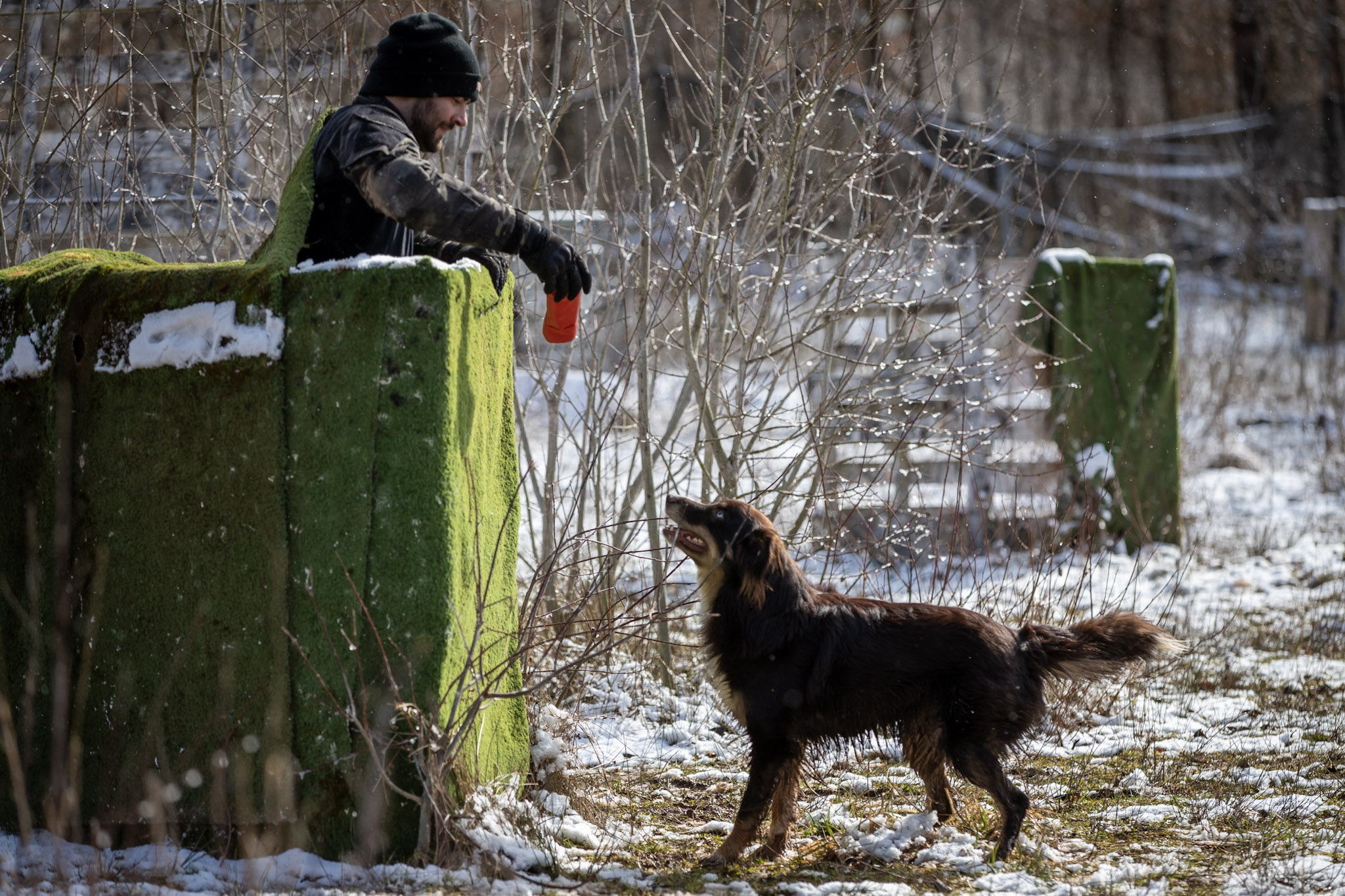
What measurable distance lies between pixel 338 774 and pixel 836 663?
171 centimetres

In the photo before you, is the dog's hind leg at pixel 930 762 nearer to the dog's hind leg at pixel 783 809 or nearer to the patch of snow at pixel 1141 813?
the dog's hind leg at pixel 783 809

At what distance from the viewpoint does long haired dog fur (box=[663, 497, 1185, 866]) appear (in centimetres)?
396

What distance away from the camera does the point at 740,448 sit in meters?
5.95

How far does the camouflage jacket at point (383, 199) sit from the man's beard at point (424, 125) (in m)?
0.05

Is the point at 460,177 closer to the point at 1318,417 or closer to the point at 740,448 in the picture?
the point at 740,448

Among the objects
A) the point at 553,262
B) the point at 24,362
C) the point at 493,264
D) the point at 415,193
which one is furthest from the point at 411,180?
the point at 24,362

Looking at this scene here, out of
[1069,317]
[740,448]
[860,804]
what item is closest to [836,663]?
[860,804]

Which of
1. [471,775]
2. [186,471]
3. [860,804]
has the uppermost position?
[186,471]

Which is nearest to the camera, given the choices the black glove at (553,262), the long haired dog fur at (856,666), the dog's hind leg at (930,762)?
the black glove at (553,262)

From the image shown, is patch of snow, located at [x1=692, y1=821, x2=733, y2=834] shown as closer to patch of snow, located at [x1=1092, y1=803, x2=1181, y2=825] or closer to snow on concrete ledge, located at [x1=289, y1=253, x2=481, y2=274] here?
patch of snow, located at [x1=1092, y1=803, x2=1181, y2=825]

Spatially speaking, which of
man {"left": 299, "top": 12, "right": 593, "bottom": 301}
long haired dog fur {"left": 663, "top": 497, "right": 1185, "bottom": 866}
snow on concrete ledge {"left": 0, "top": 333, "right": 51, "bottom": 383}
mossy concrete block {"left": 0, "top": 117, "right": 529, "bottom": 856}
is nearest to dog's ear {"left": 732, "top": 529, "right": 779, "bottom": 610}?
long haired dog fur {"left": 663, "top": 497, "right": 1185, "bottom": 866}

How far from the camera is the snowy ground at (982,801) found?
348 centimetres

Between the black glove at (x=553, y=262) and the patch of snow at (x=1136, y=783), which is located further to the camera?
the patch of snow at (x=1136, y=783)

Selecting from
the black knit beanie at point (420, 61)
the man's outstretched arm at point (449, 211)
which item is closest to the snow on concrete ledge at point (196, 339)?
the man's outstretched arm at point (449, 211)
